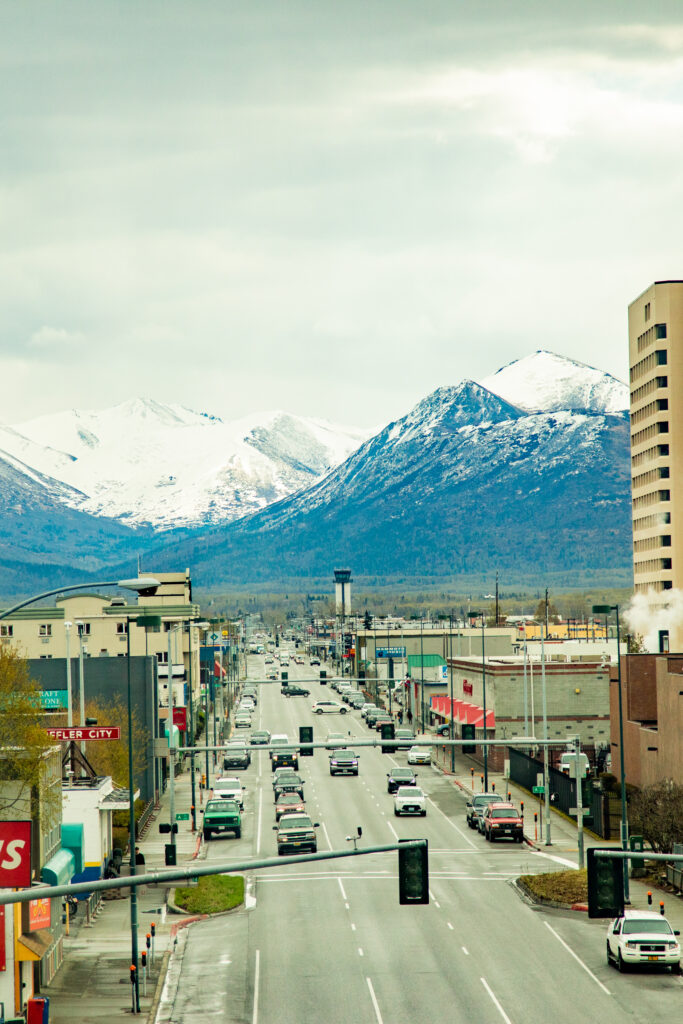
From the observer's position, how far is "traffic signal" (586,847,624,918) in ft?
91.7

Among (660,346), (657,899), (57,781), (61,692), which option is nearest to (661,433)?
(660,346)

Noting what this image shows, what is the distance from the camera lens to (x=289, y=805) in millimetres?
78062

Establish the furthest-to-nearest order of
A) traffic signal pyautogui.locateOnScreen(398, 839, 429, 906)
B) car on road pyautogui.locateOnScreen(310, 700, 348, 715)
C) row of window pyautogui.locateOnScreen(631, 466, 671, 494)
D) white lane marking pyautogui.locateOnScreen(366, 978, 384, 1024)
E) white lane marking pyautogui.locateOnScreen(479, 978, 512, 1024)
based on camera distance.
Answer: row of window pyautogui.locateOnScreen(631, 466, 671, 494), car on road pyautogui.locateOnScreen(310, 700, 348, 715), white lane marking pyautogui.locateOnScreen(366, 978, 384, 1024), white lane marking pyautogui.locateOnScreen(479, 978, 512, 1024), traffic signal pyautogui.locateOnScreen(398, 839, 429, 906)

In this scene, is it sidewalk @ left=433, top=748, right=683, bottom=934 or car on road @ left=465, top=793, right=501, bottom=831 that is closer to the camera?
sidewalk @ left=433, top=748, right=683, bottom=934

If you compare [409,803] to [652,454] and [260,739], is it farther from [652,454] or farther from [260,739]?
[652,454]

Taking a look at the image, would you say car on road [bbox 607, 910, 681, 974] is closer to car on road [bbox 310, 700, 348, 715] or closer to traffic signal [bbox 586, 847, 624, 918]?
traffic signal [bbox 586, 847, 624, 918]

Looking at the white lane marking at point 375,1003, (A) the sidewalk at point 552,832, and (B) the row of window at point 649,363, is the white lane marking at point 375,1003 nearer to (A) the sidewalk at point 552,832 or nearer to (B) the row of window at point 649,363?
(A) the sidewalk at point 552,832

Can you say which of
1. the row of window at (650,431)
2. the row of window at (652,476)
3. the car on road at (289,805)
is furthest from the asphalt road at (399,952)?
the row of window at (650,431)

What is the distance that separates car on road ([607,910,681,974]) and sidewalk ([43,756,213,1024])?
13.9 meters

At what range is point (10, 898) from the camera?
2267 centimetres

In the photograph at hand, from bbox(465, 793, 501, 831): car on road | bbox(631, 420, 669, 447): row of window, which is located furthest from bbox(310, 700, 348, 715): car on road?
bbox(465, 793, 501, 831): car on road

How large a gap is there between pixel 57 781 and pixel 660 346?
5543 inches

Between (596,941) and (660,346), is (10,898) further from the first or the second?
(660,346)

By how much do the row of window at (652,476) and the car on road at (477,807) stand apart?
10110 cm
